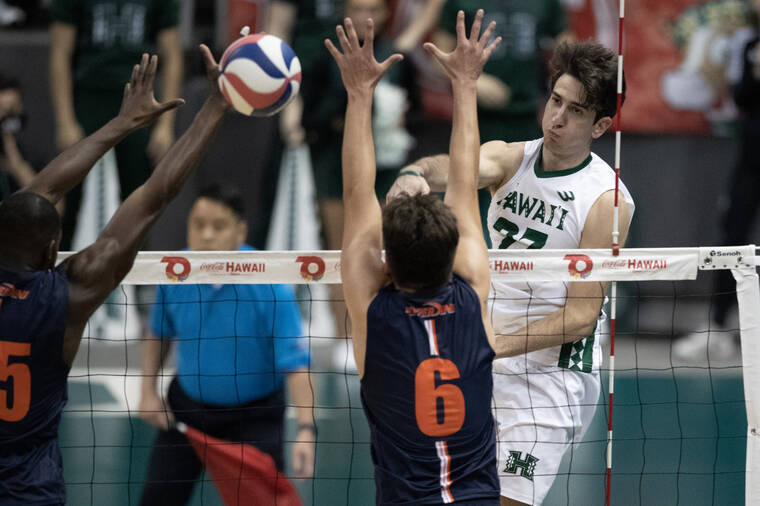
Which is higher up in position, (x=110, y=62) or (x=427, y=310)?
(x=110, y=62)

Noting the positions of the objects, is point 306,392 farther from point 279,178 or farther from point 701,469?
point 279,178

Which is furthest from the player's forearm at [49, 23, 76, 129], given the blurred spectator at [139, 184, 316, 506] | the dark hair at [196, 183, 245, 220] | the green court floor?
the blurred spectator at [139, 184, 316, 506]

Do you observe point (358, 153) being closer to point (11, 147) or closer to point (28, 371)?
point (28, 371)

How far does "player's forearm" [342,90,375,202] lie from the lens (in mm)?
3971

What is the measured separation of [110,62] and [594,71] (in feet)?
19.0

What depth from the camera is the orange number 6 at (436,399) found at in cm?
365

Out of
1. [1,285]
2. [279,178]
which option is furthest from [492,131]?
[1,285]

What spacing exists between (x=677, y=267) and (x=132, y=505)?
3.75 meters

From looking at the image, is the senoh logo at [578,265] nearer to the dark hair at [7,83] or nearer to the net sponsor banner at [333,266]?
the net sponsor banner at [333,266]

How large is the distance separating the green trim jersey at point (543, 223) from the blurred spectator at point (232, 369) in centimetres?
118

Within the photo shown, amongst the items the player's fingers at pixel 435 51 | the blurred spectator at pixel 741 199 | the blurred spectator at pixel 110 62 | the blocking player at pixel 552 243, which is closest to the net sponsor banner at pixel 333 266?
the blocking player at pixel 552 243

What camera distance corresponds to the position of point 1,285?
379 centimetres

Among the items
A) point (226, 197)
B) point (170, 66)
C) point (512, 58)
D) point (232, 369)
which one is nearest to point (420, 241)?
point (232, 369)

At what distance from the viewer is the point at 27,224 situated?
3.72m
